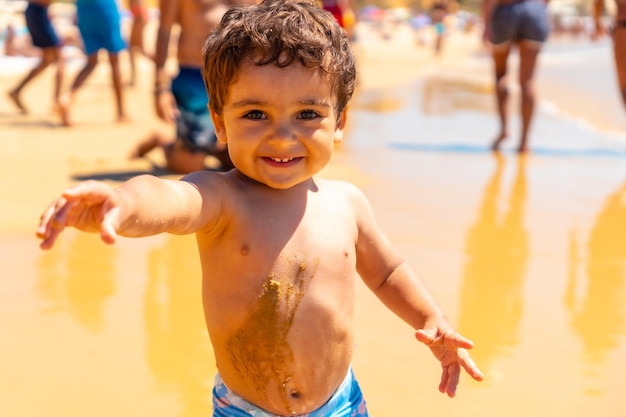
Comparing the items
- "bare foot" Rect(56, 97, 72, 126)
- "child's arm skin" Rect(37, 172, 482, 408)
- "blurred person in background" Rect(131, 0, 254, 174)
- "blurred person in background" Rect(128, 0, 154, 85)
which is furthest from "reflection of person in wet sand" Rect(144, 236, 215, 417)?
"blurred person in background" Rect(128, 0, 154, 85)

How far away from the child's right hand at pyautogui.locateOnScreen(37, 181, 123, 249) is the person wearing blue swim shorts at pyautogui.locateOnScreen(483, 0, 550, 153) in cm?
636

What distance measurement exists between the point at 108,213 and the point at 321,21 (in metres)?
0.83

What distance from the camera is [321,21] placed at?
2.10 meters

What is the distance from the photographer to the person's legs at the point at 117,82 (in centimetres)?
851

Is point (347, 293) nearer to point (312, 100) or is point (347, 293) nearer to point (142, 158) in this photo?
point (312, 100)

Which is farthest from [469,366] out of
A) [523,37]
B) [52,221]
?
[523,37]

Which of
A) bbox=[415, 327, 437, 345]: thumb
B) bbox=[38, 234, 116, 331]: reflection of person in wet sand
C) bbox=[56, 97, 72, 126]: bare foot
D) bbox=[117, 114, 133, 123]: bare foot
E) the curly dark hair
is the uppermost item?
the curly dark hair

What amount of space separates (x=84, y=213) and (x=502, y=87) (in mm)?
6680

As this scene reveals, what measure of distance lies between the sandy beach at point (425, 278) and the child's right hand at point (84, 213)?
1185 mm

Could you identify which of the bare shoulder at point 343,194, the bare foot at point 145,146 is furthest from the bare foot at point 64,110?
the bare shoulder at point 343,194

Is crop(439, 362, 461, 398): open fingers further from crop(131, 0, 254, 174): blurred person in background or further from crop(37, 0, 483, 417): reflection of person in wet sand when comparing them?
crop(131, 0, 254, 174): blurred person in background

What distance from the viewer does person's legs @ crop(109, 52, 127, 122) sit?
8508 mm

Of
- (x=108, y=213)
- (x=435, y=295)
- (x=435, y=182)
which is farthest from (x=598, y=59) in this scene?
(x=108, y=213)

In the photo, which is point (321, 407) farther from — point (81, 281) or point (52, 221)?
point (81, 281)
